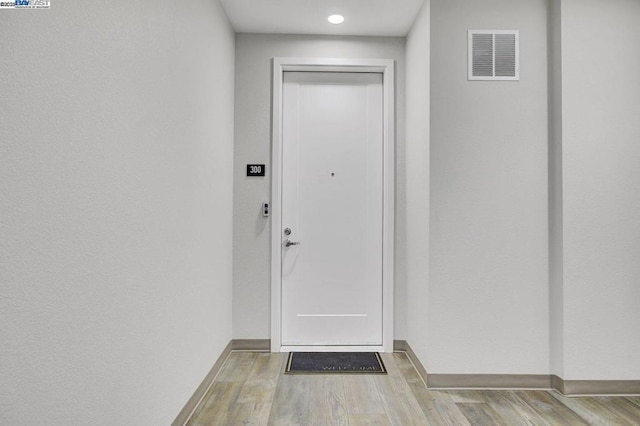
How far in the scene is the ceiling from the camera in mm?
2781

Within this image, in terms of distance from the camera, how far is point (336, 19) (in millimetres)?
2990

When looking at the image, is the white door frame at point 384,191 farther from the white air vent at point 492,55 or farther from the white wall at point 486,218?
the white air vent at point 492,55

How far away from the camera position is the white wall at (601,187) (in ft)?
8.02

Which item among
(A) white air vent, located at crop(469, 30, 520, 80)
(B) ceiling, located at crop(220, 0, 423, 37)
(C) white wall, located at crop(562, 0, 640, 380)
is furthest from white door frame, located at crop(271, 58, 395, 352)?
(C) white wall, located at crop(562, 0, 640, 380)

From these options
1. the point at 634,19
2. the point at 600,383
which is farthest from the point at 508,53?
the point at 600,383

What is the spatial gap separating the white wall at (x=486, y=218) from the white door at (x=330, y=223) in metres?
0.81

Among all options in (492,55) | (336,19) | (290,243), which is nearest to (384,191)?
(290,243)

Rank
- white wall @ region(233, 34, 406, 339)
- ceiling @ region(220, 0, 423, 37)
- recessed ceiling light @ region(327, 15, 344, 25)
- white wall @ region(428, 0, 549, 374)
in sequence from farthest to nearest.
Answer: white wall @ region(233, 34, 406, 339) → recessed ceiling light @ region(327, 15, 344, 25) → ceiling @ region(220, 0, 423, 37) → white wall @ region(428, 0, 549, 374)

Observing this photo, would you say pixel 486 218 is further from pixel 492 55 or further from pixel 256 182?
pixel 256 182

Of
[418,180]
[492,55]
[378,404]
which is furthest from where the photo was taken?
[418,180]

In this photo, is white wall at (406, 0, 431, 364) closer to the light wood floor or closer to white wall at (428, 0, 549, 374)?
white wall at (428, 0, 549, 374)

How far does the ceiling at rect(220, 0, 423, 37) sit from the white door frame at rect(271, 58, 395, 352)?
0.22 meters

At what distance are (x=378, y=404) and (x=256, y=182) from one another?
1850mm

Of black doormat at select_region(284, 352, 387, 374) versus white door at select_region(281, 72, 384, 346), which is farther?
white door at select_region(281, 72, 384, 346)
